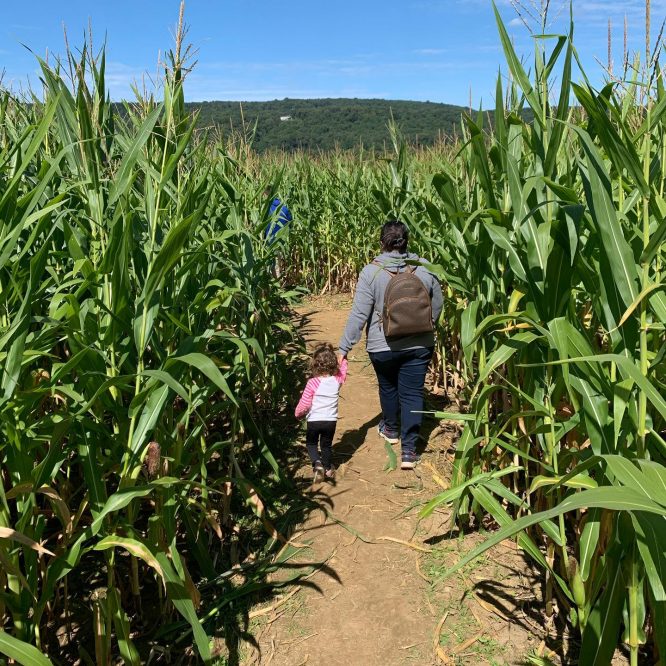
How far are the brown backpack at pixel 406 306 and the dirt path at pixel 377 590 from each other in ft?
2.99

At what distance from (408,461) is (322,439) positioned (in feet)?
1.91

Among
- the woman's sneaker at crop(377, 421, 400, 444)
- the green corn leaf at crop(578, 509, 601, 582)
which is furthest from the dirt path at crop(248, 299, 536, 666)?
the green corn leaf at crop(578, 509, 601, 582)

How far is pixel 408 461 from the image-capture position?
3.87 meters

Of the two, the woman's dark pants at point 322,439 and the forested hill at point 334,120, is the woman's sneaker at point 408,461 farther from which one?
the forested hill at point 334,120

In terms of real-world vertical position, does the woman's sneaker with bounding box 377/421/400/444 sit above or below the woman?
below

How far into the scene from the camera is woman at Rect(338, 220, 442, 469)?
12.7 feet

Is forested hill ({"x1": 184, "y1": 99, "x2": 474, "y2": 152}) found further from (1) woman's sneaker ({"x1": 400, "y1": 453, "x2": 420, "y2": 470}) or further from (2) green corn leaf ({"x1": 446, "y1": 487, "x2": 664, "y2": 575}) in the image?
(2) green corn leaf ({"x1": 446, "y1": 487, "x2": 664, "y2": 575})

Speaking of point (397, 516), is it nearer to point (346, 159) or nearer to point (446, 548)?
point (446, 548)

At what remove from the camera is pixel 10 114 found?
4.17 metres

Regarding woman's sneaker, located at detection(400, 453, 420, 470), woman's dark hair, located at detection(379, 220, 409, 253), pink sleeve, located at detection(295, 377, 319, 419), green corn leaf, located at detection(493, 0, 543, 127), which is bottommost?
woman's sneaker, located at detection(400, 453, 420, 470)

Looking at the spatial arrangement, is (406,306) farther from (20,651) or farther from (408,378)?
(20,651)

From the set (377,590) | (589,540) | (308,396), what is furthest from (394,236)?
(589,540)

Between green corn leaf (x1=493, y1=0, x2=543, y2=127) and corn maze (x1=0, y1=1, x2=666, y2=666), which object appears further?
green corn leaf (x1=493, y1=0, x2=543, y2=127)

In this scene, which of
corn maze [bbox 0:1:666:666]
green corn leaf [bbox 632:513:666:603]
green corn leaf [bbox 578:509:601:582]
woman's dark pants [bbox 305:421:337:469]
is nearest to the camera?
green corn leaf [bbox 632:513:666:603]
